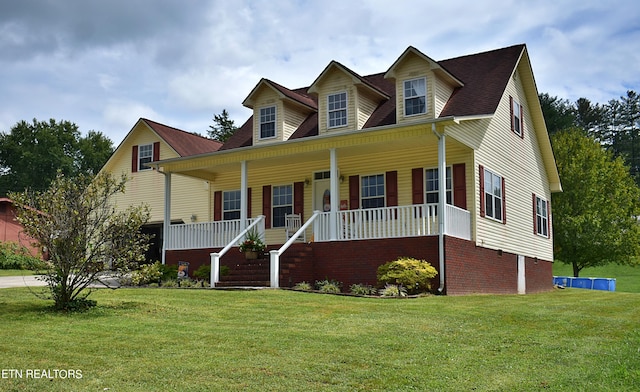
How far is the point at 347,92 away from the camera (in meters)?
20.2

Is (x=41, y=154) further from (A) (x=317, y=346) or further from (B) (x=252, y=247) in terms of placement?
(A) (x=317, y=346)

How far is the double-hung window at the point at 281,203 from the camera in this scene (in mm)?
22438

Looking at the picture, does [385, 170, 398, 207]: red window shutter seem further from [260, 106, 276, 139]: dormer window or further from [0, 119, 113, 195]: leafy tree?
[0, 119, 113, 195]: leafy tree

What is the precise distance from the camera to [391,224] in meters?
18.0

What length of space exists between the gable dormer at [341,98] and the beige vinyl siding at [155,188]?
702cm

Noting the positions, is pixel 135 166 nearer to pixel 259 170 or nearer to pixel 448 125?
pixel 259 170

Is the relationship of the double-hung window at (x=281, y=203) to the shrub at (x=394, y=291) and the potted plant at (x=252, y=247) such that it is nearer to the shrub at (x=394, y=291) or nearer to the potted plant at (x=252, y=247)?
the potted plant at (x=252, y=247)

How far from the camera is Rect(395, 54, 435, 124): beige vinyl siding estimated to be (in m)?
19.2

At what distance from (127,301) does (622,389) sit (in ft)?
28.7

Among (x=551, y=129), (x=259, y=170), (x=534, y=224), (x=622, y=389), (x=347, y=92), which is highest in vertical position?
(x=551, y=129)

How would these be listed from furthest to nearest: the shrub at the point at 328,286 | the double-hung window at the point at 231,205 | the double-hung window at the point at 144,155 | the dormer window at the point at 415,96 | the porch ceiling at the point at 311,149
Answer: the double-hung window at the point at 144,155, the double-hung window at the point at 231,205, the dormer window at the point at 415,96, the porch ceiling at the point at 311,149, the shrub at the point at 328,286

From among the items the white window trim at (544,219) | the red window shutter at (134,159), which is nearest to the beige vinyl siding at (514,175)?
the white window trim at (544,219)

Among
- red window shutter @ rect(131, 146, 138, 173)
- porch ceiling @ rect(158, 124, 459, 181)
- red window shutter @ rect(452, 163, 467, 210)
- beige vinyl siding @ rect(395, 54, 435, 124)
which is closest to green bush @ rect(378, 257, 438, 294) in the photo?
red window shutter @ rect(452, 163, 467, 210)

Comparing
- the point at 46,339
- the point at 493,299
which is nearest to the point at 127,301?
the point at 46,339
